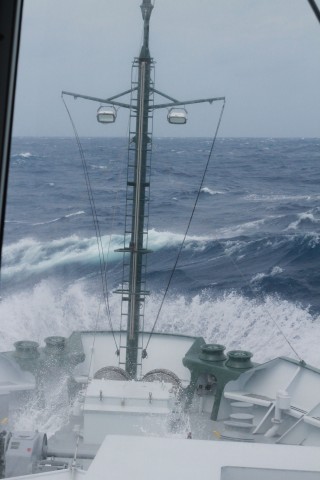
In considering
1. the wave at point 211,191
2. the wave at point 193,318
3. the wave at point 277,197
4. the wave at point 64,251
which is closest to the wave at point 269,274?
the wave at point 193,318

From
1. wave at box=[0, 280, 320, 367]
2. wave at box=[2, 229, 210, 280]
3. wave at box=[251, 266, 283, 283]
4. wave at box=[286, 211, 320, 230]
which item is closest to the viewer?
wave at box=[0, 280, 320, 367]

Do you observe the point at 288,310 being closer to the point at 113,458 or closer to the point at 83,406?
the point at 83,406

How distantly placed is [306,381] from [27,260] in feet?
29.3

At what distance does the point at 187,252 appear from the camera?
15.0 metres

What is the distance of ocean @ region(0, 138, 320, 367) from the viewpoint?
38.3ft

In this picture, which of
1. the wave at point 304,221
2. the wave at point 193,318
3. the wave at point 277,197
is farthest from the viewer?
the wave at point 277,197

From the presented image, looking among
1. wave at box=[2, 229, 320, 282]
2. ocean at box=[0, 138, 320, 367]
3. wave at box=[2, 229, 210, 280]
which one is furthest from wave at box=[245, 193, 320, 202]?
wave at box=[2, 229, 210, 280]

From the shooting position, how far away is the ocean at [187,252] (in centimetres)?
1167

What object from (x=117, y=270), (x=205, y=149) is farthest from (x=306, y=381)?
(x=205, y=149)

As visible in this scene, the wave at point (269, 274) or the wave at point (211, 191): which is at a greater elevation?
the wave at point (211, 191)

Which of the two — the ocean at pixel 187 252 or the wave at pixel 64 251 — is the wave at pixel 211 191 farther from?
the wave at pixel 64 251

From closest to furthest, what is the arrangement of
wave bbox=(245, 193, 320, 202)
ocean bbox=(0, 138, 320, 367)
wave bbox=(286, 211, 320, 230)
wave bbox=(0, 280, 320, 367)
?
1. wave bbox=(0, 280, 320, 367)
2. ocean bbox=(0, 138, 320, 367)
3. wave bbox=(286, 211, 320, 230)
4. wave bbox=(245, 193, 320, 202)

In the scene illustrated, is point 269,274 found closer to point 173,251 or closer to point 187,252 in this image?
point 187,252

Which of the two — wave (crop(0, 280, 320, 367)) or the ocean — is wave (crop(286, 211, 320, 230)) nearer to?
the ocean
